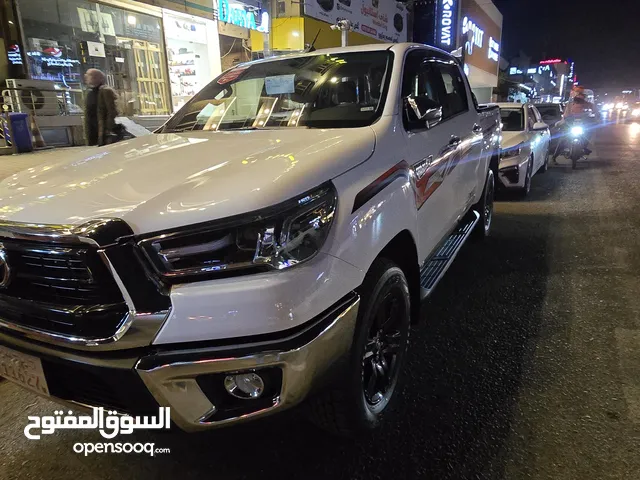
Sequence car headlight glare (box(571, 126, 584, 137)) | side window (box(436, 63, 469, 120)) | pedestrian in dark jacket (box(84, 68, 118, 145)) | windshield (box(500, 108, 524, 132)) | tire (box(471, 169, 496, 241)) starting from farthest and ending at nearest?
car headlight glare (box(571, 126, 584, 137)), windshield (box(500, 108, 524, 132)), pedestrian in dark jacket (box(84, 68, 118, 145)), tire (box(471, 169, 496, 241)), side window (box(436, 63, 469, 120))

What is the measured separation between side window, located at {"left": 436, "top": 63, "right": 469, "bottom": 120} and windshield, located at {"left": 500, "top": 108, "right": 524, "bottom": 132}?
173 inches

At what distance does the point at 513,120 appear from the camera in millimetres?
8703

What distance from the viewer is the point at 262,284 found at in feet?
5.44

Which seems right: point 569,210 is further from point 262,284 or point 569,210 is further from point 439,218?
point 262,284

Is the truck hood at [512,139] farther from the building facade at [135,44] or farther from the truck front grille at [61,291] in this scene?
the building facade at [135,44]

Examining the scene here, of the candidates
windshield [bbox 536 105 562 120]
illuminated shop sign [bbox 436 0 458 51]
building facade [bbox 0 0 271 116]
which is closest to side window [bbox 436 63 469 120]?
building facade [bbox 0 0 271 116]

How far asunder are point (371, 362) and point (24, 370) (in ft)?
5.02

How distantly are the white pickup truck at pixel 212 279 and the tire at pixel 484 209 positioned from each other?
291cm

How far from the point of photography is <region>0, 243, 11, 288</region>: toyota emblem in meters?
1.88

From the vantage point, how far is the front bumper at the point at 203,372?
5.42ft

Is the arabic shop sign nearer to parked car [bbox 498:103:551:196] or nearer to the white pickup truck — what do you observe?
parked car [bbox 498:103:551:196]

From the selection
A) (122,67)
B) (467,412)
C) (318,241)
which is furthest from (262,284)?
(122,67)

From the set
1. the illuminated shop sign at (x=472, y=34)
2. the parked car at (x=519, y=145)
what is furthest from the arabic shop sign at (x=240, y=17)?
the illuminated shop sign at (x=472, y=34)

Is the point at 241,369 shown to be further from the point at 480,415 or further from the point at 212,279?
the point at 480,415
